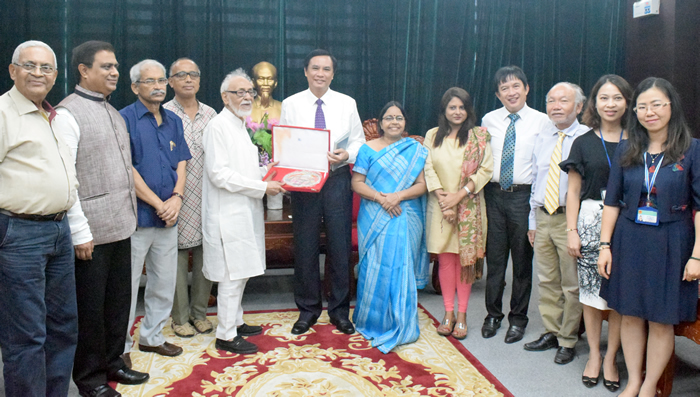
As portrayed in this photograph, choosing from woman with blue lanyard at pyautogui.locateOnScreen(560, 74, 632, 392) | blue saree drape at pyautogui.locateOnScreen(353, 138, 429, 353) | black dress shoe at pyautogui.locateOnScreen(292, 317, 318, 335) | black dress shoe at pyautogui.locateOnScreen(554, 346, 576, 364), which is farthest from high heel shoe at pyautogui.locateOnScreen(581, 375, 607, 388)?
black dress shoe at pyautogui.locateOnScreen(292, 317, 318, 335)

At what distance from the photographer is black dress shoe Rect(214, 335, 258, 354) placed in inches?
100

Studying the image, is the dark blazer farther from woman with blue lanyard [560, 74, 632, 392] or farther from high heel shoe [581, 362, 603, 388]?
high heel shoe [581, 362, 603, 388]

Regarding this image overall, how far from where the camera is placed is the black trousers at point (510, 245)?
8.64 ft

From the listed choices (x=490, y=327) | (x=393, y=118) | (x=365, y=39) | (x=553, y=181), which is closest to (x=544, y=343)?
(x=490, y=327)

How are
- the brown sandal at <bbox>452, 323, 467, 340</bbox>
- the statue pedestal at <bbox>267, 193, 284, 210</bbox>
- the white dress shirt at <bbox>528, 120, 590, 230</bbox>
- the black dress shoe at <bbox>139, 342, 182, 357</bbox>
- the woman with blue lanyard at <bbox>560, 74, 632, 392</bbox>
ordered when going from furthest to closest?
the statue pedestal at <bbox>267, 193, 284, 210</bbox>, the brown sandal at <bbox>452, 323, 467, 340</bbox>, the black dress shoe at <bbox>139, 342, 182, 357</bbox>, the white dress shirt at <bbox>528, 120, 590, 230</bbox>, the woman with blue lanyard at <bbox>560, 74, 632, 392</bbox>

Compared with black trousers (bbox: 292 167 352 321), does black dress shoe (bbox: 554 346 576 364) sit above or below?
below

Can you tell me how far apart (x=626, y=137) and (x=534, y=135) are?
0.55 metres

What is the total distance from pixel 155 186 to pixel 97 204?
1.10ft

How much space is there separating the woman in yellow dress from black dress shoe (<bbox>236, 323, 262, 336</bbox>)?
1.00 metres

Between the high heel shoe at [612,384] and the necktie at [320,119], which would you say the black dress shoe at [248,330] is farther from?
the high heel shoe at [612,384]

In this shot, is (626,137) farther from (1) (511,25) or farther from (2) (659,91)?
(1) (511,25)

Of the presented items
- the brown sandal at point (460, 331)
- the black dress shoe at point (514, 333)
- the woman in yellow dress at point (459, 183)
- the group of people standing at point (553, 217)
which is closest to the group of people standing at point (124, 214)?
the group of people standing at point (553, 217)

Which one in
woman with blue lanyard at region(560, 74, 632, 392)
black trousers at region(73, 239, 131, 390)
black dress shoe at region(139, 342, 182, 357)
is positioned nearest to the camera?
black trousers at region(73, 239, 131, 390)

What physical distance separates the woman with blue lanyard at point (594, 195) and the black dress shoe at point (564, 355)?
179 millimetres
